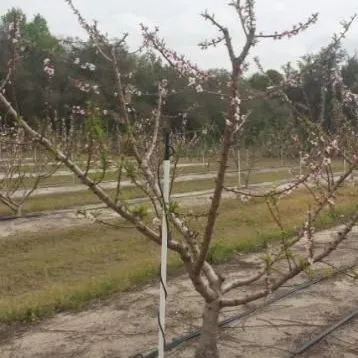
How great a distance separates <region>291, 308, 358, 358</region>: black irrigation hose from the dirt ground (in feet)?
0.17

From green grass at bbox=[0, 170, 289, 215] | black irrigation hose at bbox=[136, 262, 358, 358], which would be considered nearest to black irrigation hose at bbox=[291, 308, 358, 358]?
black irrigation hose at bbox=[136, 262, 358, 358]

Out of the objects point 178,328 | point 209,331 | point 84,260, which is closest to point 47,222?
point 84,260

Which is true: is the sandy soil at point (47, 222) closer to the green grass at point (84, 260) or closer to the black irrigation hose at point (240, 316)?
the green grass at point (84, 260)

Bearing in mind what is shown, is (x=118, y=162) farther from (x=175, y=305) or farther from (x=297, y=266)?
(x=175, y=305)

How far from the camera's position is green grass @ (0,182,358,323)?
5.85 metres

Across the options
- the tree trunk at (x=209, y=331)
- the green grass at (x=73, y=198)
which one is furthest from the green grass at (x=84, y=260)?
the green grass at (x=73, y=198)

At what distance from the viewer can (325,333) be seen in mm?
4891

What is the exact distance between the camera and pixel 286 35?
9.96 feet

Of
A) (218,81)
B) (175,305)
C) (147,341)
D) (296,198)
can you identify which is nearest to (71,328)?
(147,341)

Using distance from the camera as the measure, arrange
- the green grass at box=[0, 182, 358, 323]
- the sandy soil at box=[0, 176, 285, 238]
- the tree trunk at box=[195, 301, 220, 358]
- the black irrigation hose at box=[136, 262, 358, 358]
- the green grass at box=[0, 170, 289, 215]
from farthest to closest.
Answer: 1. the green grass at box=[0, 170, 289, 215]
2. the sandy soil at box=[0, 176, 285, 238]
3. the green grass at box=[0, 182, 358, 323]
4. the black irrigation hose at box=[136, 262, 358, 358]
5. the tree trunk at box=[195, 301, 220, 358]

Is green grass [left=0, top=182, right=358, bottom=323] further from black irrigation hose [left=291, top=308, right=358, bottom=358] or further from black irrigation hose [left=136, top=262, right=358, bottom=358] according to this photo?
black irrigation hose [left=291, top=308, right=358, bottom=358]

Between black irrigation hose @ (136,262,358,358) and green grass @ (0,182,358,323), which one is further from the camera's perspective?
green grass @ (0,182,358,323)

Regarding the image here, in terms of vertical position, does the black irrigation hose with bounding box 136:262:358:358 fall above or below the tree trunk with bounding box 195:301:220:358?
below

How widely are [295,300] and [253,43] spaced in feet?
11.5
